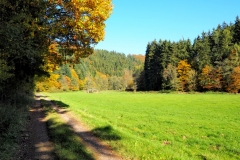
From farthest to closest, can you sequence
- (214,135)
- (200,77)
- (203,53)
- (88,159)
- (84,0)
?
1. (203,53)
2. (200,77)
3. (214,135)
4. (84,0)
5. (88,159)

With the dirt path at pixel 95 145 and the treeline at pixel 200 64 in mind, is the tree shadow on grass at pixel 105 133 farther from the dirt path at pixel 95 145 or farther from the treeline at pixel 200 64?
the treeline at pixel 200 64

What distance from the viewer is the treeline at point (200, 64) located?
77.9m

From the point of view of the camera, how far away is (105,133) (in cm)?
1113

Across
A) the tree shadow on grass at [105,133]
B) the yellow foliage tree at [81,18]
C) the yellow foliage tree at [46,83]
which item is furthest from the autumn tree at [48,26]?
the yellow foliage tree at [46,83]

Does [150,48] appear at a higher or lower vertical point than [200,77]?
higher

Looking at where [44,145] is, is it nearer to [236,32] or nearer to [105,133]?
[105,133]

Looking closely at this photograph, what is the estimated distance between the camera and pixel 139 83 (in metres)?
120

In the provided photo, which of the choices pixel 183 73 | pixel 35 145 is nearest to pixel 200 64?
pixel 183 73

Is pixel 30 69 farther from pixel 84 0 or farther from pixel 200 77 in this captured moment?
pixel 200 77

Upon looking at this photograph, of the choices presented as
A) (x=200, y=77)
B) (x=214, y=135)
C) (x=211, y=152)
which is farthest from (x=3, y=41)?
(x=200, y=77)

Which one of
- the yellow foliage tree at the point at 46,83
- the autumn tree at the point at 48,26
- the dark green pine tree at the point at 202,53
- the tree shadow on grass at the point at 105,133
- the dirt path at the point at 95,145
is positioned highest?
the dark green pine tree at the point at 202,53

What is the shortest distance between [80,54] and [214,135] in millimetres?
11270

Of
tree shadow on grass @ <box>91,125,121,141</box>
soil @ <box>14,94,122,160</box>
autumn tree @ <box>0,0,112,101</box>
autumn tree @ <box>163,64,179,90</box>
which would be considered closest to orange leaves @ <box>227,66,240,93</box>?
autumn tree @ <box>163,64,179,90</box>

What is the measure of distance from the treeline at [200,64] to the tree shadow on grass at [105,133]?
71605 millimetres
